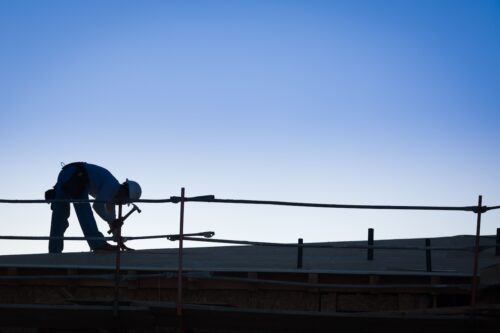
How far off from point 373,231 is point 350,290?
270 centimetres

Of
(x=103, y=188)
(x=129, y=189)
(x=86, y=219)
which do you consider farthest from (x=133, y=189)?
(x=86, y=219)

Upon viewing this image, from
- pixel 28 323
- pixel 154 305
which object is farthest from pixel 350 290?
pixel 28 323

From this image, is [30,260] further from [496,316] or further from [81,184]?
[496,316]

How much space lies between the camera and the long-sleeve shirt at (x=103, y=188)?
12.8 m

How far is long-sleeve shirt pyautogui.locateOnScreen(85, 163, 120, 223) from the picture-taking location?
12783 mm

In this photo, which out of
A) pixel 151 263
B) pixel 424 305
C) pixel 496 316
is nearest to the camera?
pixel 496 316

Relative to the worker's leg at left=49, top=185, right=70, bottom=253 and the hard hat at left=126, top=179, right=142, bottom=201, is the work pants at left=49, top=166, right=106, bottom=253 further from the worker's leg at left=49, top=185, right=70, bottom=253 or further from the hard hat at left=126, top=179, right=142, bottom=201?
the hard hat at left=126, top=179, right=142, bottom=201

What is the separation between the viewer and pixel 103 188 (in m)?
12.9

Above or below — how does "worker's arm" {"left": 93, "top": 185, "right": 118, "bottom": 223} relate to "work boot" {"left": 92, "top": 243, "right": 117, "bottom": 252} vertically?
above

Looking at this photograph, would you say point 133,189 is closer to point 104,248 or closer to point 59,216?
point 104,248

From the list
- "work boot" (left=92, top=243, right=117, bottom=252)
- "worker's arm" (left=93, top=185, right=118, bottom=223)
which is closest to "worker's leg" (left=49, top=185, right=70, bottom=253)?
"work boot" (left=92, top=243, right=117, bottom=252)

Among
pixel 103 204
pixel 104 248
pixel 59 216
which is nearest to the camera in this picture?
pixel 103 204

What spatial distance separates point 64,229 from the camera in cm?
1368

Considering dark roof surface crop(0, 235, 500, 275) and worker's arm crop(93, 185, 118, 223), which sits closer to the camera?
dark roof surface crop(0, 235, 500, 275)
